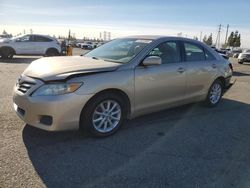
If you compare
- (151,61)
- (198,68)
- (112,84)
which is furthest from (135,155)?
(198,68)

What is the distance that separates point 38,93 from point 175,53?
273cm

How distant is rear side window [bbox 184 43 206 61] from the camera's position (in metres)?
5.74

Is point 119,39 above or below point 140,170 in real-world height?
above

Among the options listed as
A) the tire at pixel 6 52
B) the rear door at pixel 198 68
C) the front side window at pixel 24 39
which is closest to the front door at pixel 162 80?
the rear door at pixel 198 68

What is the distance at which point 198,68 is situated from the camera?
5.86m

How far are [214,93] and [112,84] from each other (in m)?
3.26

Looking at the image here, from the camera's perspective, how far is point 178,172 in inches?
137

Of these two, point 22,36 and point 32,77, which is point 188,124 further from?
point 22,36

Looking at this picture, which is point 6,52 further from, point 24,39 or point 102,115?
point 102,115

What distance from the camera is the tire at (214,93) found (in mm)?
6512

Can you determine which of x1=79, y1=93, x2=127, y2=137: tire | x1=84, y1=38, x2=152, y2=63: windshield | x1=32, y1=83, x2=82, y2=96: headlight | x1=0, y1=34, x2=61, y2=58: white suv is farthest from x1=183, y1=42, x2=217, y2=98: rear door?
x1=0, y1=34, x2=61, y2=58: white suv

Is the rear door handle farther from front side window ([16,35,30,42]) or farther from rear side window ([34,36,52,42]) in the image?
front side window ([16,35,30,42])

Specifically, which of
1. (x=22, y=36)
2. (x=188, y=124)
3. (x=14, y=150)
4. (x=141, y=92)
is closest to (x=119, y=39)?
(x=141, y=92)

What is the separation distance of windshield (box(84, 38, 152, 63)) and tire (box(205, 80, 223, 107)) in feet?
7.24
